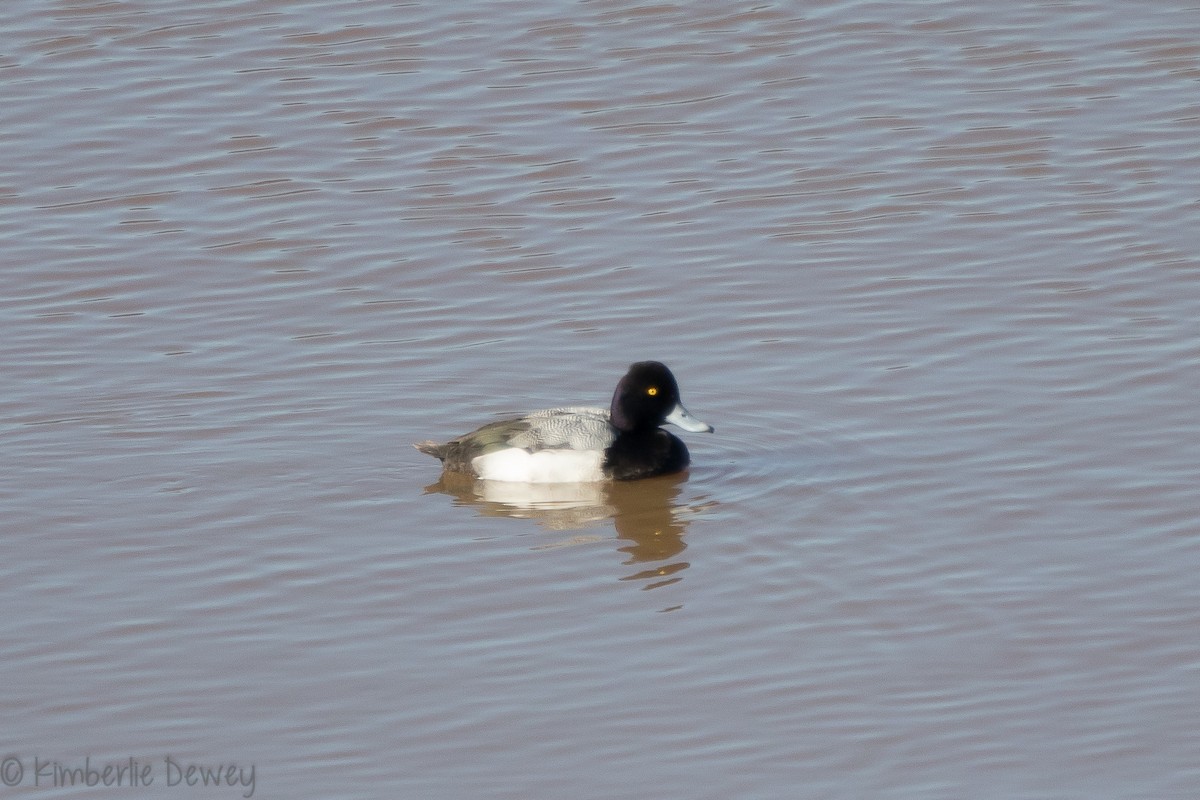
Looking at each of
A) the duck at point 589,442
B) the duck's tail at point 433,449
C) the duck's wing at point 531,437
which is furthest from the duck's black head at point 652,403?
the duck's tail at point 433,449

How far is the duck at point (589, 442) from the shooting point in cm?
879

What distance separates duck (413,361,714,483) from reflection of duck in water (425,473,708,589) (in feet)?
0.17

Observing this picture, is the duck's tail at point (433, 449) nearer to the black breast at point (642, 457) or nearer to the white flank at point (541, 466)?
the white flank at point (541, 466)

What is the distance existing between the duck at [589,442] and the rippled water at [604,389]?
0.52 feet

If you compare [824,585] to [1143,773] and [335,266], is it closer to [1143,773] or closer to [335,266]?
[1143,773]

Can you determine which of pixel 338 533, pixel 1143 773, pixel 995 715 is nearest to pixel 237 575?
pixel 338 533

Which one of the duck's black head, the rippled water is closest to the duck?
the duck's black head

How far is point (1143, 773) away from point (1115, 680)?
62 centimetres

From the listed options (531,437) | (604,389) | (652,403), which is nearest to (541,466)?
(531,437)

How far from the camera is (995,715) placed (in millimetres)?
6098

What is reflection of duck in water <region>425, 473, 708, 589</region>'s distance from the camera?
26.6ft

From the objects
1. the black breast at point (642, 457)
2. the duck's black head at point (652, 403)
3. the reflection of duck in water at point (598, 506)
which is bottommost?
the reflection of duck in water at point (598, 506)

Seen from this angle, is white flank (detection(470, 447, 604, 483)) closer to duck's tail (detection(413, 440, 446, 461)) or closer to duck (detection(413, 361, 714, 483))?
duck (detection(413, 361, 714, 483))

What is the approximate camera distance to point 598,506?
28.6 ft
